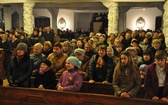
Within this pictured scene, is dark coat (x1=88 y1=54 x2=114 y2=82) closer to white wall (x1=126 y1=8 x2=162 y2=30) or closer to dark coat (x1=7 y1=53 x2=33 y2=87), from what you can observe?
dark coat (x1=7 y1=53 x2=33 y2=87)

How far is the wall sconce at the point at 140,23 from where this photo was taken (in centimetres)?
2022

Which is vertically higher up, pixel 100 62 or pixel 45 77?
pixel 100 62

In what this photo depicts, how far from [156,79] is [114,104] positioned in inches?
31.0

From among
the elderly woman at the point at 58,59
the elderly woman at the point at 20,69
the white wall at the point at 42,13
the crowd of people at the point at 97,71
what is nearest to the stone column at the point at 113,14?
the crowd of people at the point at 97,71

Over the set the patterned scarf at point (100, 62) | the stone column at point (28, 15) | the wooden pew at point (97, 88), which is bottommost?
the wooden pew at point (97, 88)

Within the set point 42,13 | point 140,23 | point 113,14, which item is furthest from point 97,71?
point 42,13

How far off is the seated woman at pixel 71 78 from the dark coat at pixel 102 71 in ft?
2.59

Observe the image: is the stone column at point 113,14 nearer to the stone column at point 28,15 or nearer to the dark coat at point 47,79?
the stone column at point 28,15

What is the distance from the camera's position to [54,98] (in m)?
4.35

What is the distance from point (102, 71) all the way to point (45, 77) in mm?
1226

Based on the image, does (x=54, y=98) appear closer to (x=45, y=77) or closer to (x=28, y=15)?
(x=45, y=77)

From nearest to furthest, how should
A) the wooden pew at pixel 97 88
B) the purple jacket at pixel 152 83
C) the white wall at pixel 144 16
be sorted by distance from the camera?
the purple jacket at pixel 152 83
the wooden pew at pixel 97 88
the white wall at pixel 144 16

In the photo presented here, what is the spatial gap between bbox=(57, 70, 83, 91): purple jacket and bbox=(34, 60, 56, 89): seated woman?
0.93ft

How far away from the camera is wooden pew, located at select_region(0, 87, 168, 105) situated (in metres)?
3.99
